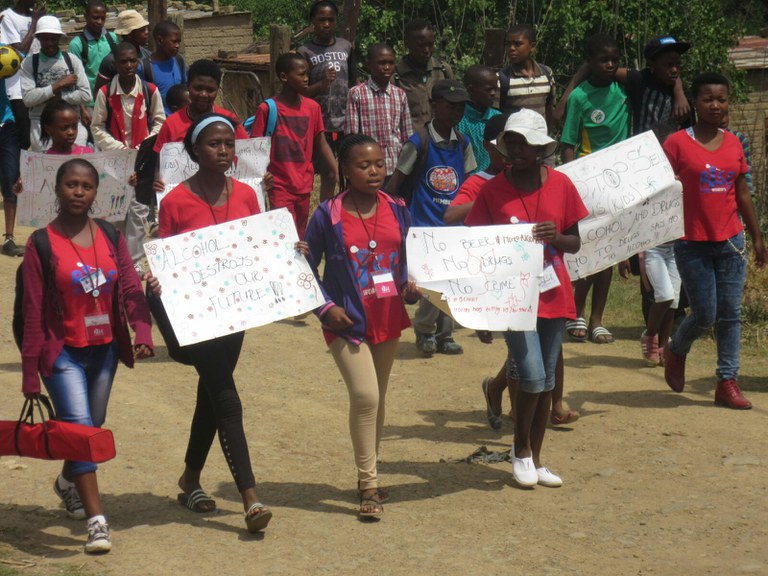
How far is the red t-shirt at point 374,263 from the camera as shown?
612 centimetres

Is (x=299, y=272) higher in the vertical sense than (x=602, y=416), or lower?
higher

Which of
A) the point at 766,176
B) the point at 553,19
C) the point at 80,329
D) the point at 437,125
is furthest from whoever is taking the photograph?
the point at 553,19

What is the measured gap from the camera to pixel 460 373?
9281 millimetres

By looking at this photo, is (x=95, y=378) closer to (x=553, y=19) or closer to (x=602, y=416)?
(x=602, y=416)

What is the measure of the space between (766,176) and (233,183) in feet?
26.2

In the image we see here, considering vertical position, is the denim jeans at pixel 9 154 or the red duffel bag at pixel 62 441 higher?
the denim jeans at pixel 9 154

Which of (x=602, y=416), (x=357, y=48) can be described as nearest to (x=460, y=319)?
(x=602, y=416)

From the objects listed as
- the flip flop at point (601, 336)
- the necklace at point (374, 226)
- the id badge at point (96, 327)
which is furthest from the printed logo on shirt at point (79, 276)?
the flip flop at point (601, 336)

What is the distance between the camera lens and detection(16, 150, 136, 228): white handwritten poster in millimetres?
8031

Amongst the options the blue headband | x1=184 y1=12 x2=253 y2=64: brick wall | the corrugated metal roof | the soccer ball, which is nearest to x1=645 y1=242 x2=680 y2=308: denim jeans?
the blue headband

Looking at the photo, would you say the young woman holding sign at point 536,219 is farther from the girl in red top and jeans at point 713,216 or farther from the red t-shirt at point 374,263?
the girl in red top and jeans at point 713,216

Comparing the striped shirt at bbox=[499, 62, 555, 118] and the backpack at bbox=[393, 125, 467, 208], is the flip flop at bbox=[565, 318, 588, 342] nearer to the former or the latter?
the striped shirt at bbox=[499, 62, 555, 118]

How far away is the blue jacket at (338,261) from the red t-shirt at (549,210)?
497mm

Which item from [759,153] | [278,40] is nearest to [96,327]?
[278,40]
